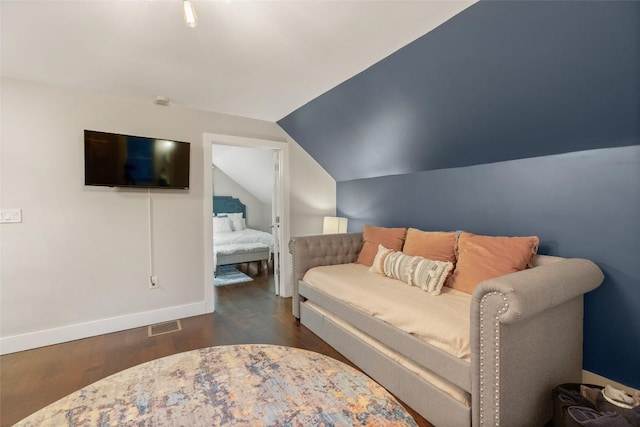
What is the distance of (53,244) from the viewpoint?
105 inches

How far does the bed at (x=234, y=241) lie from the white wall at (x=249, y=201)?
262mm

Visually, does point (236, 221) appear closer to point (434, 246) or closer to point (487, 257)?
point (434, 246)

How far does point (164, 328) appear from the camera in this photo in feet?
9.90

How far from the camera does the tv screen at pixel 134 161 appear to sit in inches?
107

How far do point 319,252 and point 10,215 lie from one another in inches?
109

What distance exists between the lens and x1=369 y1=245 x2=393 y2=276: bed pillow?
8.96 ft

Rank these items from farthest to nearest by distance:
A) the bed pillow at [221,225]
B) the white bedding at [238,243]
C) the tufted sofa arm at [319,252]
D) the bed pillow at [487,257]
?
the bed pillow at [221,225] < the white bedding at [238,243] < the tufted sofa arm at [319,252] < the bed pillow at [487,257]

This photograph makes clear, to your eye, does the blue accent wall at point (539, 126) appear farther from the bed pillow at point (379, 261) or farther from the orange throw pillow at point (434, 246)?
the bed pillow at point (379, 261)

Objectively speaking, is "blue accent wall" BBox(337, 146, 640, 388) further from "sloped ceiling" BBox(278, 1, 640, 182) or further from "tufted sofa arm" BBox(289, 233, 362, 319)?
"tufted sofa arm" BBox(289, 233, 362, 319)

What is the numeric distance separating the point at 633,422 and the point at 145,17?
3.15 meters

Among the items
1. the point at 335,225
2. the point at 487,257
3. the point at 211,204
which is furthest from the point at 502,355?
the point at 211,204

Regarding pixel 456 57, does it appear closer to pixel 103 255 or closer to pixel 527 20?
pixel 527 20

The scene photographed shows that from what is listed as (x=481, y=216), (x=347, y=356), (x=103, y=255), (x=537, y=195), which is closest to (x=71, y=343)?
(x=103, y=255)

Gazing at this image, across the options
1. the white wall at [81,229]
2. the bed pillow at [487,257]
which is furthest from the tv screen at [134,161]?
the bed pillow at [487,257]
